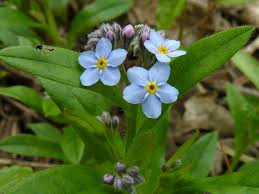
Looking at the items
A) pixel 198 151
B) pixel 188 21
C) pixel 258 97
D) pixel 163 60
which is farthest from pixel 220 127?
pixel 163 60

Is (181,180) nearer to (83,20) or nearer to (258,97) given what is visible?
(258,97)

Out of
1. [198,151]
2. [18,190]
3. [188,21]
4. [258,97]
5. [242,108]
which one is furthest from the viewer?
[188,21]

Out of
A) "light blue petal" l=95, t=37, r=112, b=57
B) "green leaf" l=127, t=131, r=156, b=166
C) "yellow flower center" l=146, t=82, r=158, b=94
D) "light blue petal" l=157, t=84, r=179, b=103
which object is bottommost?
"green leaf" l=127, t=131, r=156, b=166

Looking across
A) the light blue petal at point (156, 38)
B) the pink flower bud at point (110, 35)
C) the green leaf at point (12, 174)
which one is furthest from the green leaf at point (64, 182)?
the green leaf at point (12, 174)

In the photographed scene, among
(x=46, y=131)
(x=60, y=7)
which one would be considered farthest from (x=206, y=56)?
(x=60, y=7)

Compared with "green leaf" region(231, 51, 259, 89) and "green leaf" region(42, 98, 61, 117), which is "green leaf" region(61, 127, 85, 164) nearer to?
"green leaf" region(42, 98, 61, 117)

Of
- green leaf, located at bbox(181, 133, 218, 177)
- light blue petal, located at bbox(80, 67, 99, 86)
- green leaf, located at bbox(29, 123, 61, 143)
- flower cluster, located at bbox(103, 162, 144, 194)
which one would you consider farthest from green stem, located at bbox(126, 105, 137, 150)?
green leaf, located at bbox(29, 123, 61, 143)
